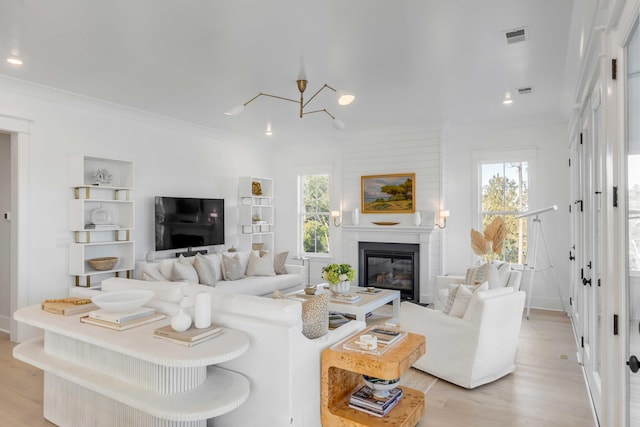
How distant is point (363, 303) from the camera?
14.6ft

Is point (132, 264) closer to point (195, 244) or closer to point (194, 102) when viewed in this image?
point (195, 244)

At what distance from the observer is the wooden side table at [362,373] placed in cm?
229

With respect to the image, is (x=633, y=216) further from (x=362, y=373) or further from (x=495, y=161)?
(x=495, y=161)

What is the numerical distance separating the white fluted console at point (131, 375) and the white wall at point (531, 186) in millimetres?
4970

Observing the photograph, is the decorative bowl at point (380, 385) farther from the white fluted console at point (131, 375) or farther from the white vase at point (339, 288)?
the white vase at point (339, 288)

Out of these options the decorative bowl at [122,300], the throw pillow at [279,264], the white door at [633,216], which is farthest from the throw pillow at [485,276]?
the decorative bowl at [122,300]

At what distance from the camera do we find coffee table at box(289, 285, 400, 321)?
4289 millimetres

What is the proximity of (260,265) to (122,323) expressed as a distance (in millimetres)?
3603

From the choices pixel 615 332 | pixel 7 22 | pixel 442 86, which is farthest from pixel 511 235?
pixel 7 22

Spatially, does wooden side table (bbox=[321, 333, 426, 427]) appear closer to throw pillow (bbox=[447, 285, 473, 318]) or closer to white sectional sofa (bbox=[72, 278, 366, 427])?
white sectional sofa (bbox=[72, 278, 366, 427])

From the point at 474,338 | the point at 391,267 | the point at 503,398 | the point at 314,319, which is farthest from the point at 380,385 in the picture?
the point at 391,267

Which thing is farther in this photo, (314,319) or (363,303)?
(363,303)

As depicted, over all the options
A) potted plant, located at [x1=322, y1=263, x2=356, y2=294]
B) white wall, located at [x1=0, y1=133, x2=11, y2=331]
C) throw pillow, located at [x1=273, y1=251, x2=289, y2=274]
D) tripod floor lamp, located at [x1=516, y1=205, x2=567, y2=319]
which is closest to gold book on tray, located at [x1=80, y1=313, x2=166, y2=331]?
potted plant, located at [x1=322, y1=263, x2=356, y2=294]

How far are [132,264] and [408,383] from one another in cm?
376
